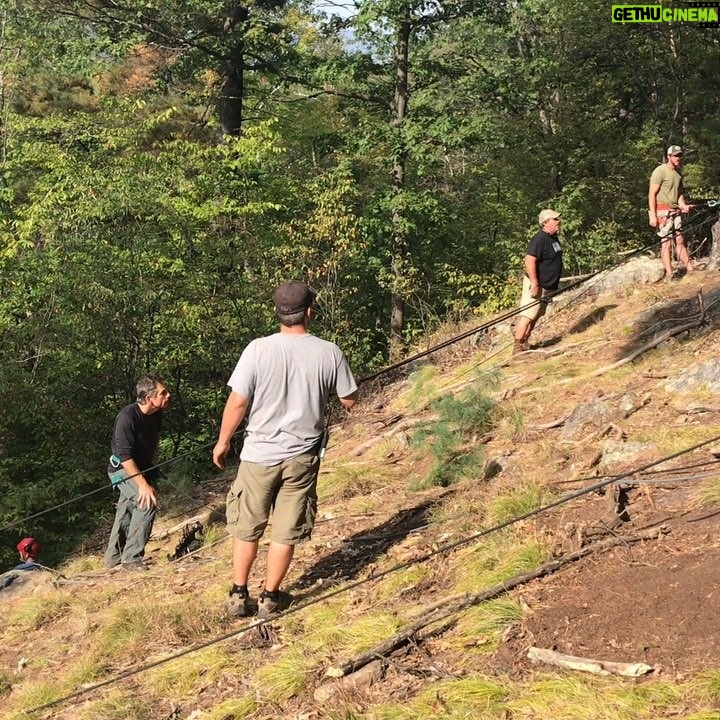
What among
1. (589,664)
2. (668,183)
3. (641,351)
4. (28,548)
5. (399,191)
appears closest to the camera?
(589,664)

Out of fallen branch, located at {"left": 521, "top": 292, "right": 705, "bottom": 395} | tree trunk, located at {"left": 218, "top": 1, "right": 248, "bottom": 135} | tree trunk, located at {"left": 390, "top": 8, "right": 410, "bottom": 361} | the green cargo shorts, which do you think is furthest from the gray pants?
tree trunk, located at {"left": 218, "top": 1, "right": 248, "bottom": 135}

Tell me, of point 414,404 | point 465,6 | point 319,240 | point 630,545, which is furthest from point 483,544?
point 465,6

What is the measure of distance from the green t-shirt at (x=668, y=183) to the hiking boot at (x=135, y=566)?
708 cm

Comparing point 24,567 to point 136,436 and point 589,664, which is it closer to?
point 136,436

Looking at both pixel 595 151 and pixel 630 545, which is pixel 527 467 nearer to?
pixel 630 545

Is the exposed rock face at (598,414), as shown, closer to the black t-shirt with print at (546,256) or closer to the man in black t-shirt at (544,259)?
the man in black t-shirt at (544,259)

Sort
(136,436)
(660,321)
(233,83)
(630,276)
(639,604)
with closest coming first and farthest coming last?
(639,604) < (136,436) < (660,321) < (630,276) < (233,83)

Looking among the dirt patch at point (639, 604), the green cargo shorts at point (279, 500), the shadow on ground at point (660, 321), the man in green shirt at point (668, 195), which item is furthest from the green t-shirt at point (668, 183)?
the green cargo shorts at point (279, 500)

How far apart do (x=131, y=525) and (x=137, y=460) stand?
1.84 feet

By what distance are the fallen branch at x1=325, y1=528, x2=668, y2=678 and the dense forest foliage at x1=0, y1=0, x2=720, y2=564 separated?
6675 millimetres

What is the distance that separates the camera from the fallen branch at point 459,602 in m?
3.61

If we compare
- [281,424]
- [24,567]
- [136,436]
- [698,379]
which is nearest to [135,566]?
[136,436]

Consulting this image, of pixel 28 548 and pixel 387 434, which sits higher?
pixel 387 434

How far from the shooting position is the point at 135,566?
19.7 feet
